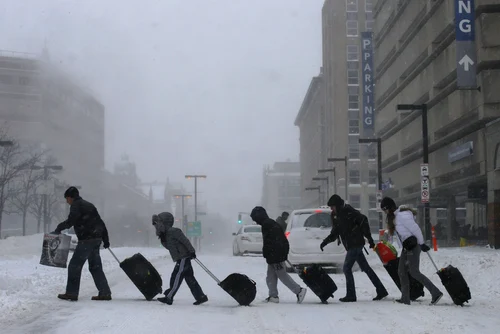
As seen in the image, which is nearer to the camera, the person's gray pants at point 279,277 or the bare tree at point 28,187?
the person's gray pants at point 279,277

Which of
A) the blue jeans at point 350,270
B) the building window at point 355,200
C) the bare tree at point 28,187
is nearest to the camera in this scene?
the blue jeans at point 350,270

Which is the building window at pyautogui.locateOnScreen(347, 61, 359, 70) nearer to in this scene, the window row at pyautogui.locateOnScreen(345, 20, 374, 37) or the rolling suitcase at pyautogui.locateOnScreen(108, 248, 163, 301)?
the window row at pyautogui.locateOnScreen(345, 20, 374, 37)

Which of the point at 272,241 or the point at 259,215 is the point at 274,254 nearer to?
the point at 272,241

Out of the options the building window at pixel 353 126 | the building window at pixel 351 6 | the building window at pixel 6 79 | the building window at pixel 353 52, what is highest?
the building window at pixel 351 6

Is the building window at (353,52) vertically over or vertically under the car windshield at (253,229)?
over

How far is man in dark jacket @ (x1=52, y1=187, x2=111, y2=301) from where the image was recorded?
1092cm

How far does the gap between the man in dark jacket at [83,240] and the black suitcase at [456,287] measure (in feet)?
15.9

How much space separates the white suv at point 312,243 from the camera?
17.5 m

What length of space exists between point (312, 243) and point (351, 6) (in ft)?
243

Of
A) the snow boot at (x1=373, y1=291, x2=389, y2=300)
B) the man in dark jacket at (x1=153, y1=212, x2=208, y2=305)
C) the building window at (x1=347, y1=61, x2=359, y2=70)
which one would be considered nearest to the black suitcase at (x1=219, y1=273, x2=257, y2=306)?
the man in dark jacket at (x1=153, y1=212, x2=208, y2=305)

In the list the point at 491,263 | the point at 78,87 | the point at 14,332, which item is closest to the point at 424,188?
the point at 491,263

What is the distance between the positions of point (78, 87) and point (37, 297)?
122282 millimetres

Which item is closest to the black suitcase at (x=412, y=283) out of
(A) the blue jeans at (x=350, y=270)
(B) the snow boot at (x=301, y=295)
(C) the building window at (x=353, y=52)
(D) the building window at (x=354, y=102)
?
(A) the blue jeans at (x=350, y=270)

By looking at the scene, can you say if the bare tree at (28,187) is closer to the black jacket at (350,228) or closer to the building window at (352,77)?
the building window at (352,77)
